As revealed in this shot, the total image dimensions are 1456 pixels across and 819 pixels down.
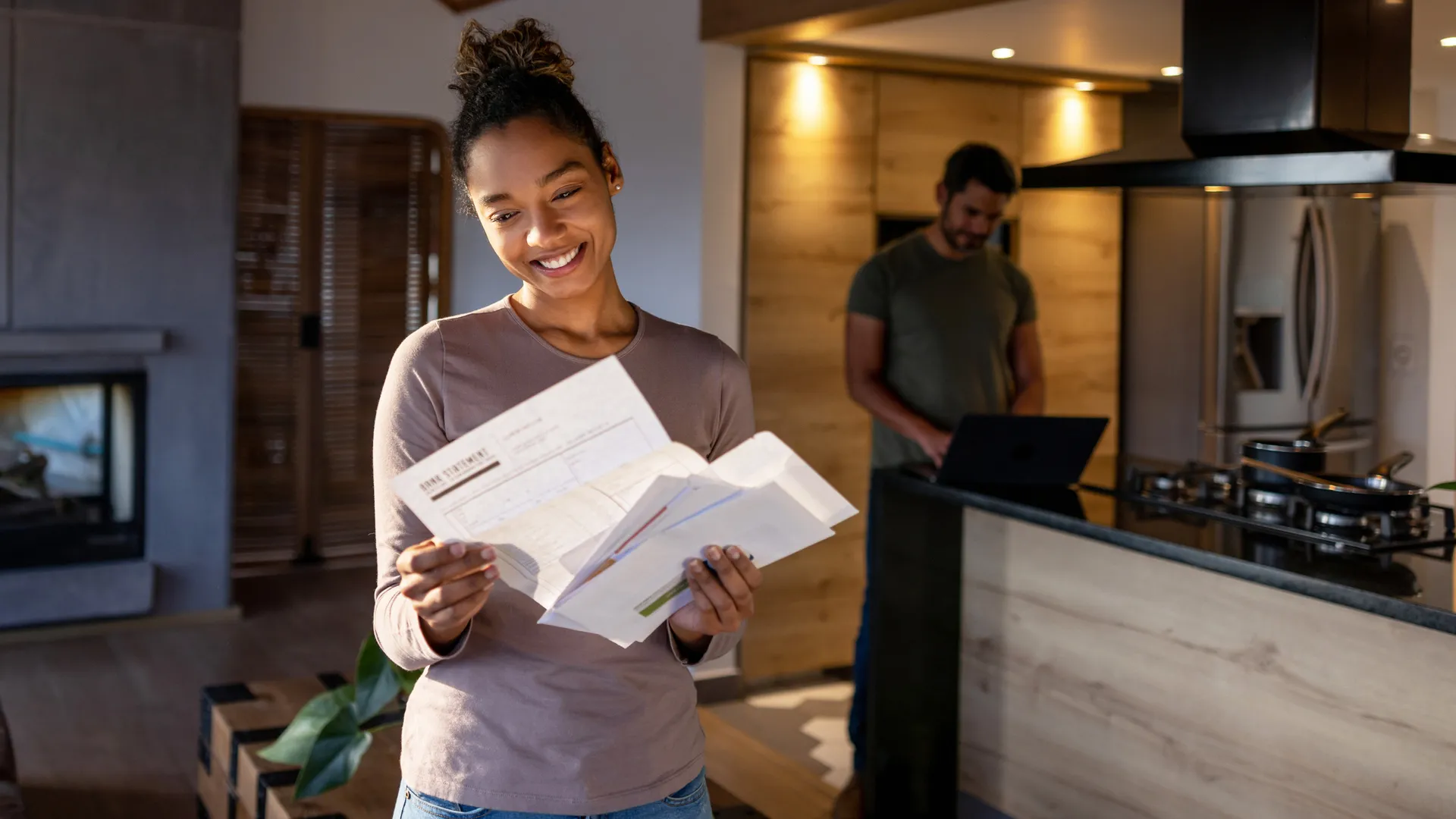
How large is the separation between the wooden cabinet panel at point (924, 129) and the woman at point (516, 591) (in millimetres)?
3329

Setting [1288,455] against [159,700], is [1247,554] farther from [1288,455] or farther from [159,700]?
[159,700]

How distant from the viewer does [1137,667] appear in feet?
8.91

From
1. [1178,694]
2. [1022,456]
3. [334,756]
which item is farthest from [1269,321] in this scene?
[334,756]

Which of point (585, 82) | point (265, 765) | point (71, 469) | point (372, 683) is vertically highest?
point (585, 82)

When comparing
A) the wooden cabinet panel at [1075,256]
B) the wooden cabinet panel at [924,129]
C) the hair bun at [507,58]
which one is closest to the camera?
the hair bun at [507,58]

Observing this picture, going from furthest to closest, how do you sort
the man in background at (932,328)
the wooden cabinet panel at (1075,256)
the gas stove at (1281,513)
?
1. the wooden cabinet panel at (1075,256)
2. the man in background at (932,328)
3. the gas stove at (1281,513)

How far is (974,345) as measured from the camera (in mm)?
3797

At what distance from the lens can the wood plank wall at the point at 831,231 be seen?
4367 mm

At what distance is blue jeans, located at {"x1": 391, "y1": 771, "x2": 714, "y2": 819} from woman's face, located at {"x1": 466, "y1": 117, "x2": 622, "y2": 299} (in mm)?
501

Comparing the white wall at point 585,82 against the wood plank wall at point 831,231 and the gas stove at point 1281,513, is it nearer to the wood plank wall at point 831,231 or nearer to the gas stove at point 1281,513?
the wood plank wall at point 831,231

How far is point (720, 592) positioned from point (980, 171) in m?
2.58

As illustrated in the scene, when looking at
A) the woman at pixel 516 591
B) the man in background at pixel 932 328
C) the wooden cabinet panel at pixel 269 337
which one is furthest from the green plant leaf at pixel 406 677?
the wooden cabinet panel at pixel 269 337

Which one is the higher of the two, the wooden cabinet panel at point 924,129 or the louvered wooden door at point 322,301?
the wooden cabinet panel at point 924,129

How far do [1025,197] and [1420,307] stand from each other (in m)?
1.40
